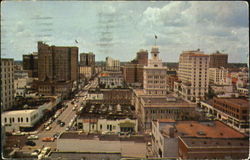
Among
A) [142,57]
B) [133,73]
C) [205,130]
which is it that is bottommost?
[205,130]

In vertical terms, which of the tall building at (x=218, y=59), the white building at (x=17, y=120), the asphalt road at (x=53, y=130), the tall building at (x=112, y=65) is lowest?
the asphalt road at (x=53, y=130)

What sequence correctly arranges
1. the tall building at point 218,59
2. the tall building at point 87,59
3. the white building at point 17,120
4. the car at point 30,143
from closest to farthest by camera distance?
the car at point 30,143
the white building at point 17,120
the tall building at point 218,59
the tall building at point 87,59

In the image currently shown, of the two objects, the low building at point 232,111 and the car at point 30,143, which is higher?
the low building at point 232,111

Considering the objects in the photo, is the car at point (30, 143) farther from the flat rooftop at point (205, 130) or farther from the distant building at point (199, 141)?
the flat rooftop at point (205, 130)

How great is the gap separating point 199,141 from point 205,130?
77 cm

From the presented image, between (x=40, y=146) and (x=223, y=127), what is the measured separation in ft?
13.1

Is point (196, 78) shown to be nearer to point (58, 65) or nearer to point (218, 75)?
point (218, 75)

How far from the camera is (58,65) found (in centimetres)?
1553

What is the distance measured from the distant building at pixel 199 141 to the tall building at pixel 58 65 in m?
8.75

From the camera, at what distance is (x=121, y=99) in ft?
37.1

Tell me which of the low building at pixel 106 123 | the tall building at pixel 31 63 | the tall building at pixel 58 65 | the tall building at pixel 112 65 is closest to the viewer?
the low building at pixel 106 123

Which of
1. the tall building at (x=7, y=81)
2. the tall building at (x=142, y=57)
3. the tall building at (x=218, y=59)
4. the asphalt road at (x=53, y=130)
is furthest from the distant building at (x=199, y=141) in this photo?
the tall building at (x=218, y=59)

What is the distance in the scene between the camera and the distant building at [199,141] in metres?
3.40

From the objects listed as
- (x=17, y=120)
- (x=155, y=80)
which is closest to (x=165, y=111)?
(x=155, y=80)
